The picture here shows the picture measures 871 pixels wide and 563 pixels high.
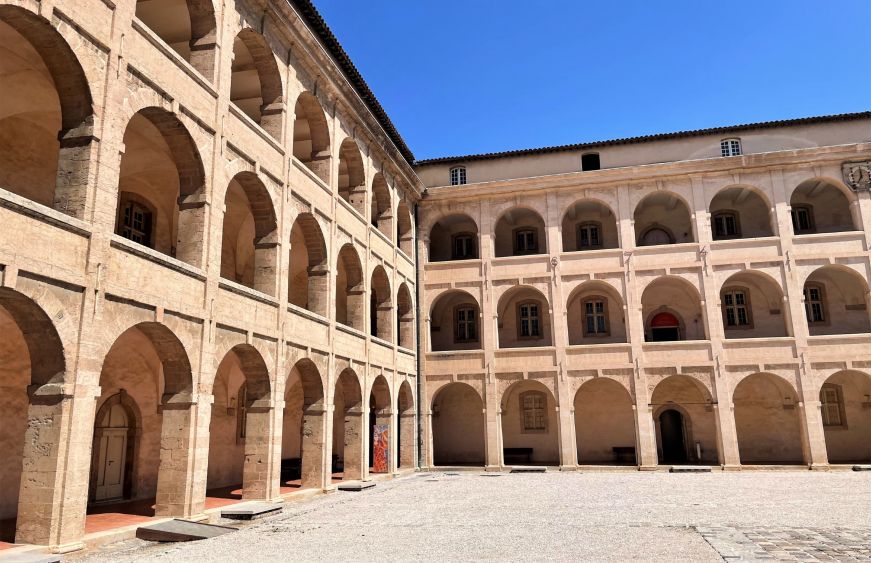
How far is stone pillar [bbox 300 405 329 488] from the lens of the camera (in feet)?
59.8

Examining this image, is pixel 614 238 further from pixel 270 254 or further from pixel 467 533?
pixel 467 533

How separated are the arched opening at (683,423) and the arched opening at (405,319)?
34.7 feet

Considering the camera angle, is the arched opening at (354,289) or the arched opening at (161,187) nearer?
the arched opening at (161,187)

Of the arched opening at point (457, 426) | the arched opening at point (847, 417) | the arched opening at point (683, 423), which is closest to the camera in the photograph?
the arched opening at point (847, 417)

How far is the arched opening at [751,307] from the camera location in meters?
28.3

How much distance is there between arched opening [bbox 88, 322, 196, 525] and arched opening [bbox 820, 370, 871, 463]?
25540 mm

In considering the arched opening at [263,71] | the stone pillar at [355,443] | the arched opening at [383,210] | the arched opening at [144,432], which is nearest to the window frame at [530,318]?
the arched opening at [383,210]

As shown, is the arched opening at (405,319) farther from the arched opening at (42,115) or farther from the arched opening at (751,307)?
the arched opening at (42,115)

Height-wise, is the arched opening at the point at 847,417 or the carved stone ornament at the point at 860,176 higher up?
the carved stone ornament at the point at 860,176

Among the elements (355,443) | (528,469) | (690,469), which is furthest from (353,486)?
(690,469)

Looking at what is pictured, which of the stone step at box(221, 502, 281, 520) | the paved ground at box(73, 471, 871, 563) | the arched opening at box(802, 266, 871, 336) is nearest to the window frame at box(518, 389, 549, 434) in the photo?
the paved ground at box(73, 471, 871, 563)

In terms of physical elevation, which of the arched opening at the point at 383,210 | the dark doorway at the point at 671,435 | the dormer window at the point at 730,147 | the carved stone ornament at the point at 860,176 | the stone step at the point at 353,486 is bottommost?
the stone step at the point at 353,486

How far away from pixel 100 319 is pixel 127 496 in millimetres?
8211

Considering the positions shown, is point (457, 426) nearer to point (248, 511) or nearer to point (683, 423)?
point (683, 423)
